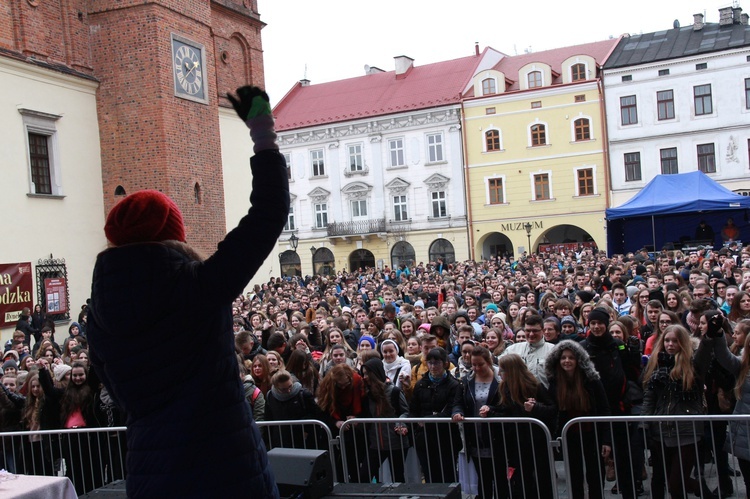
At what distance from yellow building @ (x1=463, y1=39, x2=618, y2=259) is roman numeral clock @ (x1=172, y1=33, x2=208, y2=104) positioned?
75.6ft

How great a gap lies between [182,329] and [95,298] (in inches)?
13.3

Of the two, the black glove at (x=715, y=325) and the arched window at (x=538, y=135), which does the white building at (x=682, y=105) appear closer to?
the arched window at (x=538, y=135)

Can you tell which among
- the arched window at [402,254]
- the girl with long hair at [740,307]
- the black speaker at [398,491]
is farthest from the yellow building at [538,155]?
the black speaker at [398,491]

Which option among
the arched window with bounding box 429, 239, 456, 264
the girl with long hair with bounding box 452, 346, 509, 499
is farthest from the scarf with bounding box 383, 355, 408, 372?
the arched window with bounding box 429, 239, 456, 264

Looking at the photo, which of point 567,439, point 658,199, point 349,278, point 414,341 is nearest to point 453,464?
point 567,439

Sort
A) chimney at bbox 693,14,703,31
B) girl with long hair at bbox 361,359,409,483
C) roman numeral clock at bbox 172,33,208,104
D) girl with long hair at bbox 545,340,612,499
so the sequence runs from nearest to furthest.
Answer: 1. girl with long hair at bbox 545,340,612,499
2. girl with long hair at bbox 361,359,409,483
3. roman numeral clock at bbox 172,33,208,104
4. chimney at bbox 693,14,703,31

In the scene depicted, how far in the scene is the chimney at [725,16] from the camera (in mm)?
38594

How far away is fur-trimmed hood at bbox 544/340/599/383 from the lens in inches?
232

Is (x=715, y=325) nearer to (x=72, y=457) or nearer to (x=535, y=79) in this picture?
(x=72, y=457)

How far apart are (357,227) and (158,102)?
86.6ft

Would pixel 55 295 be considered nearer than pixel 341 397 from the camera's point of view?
No

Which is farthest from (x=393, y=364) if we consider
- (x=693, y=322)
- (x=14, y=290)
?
(x=14, y=290)

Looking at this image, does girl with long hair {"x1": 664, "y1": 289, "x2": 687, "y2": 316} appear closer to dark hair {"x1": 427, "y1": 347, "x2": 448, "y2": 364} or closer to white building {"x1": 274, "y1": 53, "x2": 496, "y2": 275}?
dark hair {"x1": 427, "y1": 347, "x2": 448, "y2": 364}

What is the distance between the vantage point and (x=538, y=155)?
1644 inches
